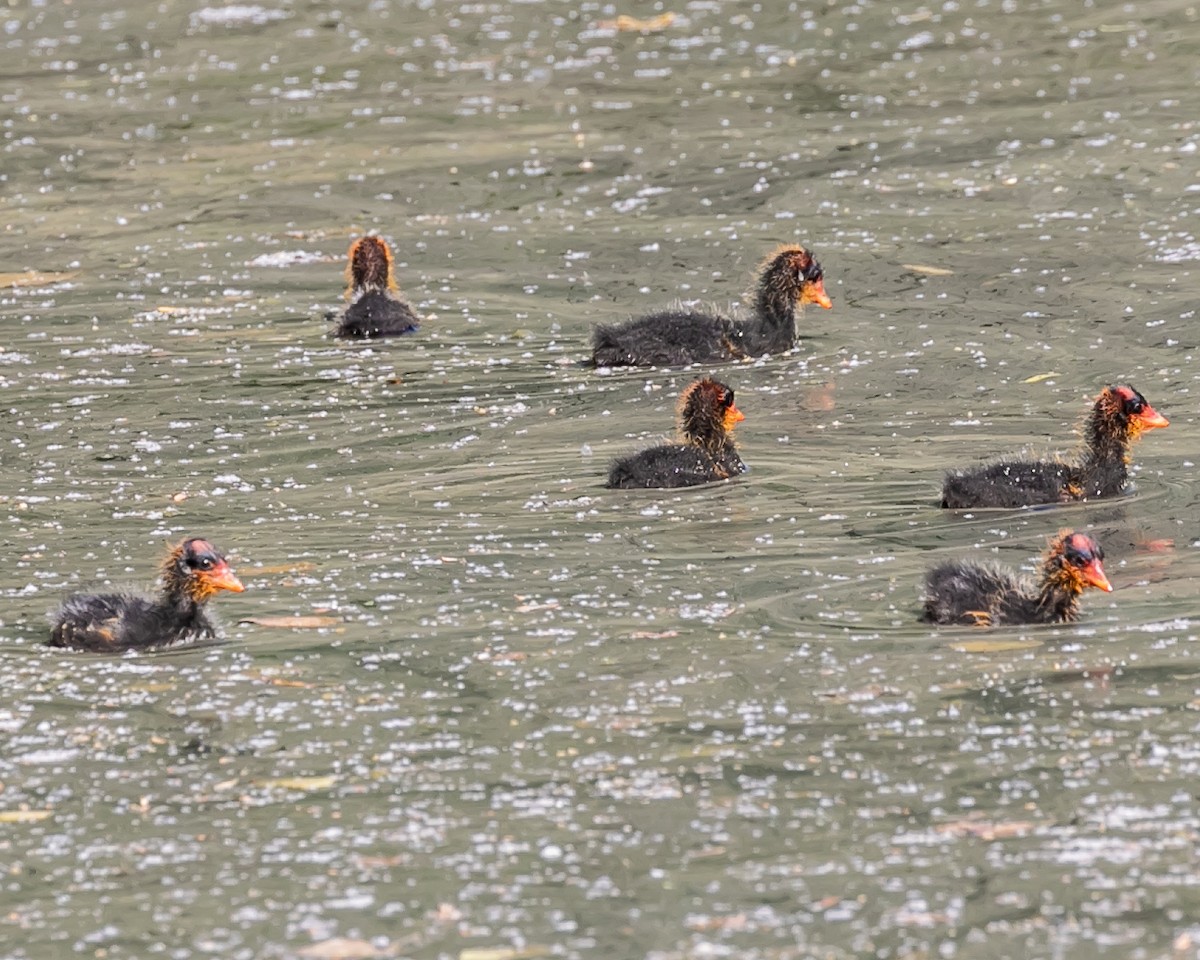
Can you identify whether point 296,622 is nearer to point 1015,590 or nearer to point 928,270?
point 1015,590

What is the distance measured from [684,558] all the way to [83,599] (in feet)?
6.97

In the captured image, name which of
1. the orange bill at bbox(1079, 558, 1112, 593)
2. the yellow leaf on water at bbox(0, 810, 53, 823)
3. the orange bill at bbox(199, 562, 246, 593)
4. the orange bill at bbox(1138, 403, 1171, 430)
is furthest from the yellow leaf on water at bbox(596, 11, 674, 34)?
the yellow leaf on water at bbox(0, 810, 53, 823)

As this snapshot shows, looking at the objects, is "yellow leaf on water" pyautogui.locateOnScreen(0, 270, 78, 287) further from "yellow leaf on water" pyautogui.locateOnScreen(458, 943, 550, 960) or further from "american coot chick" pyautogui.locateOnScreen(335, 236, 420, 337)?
"yellow leaf on water" pyautogui.locateOnScreen(458, 943, 550, 960)

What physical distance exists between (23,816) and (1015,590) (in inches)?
126

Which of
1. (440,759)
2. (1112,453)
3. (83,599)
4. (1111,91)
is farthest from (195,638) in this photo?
(1111,91)

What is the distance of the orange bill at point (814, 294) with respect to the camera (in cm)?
1160

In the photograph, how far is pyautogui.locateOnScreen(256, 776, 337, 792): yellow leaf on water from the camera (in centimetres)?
593

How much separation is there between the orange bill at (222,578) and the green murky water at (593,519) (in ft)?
0.48

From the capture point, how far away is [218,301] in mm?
12531

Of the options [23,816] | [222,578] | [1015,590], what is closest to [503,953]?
[23,816]

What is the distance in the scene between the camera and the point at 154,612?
7.18 meters

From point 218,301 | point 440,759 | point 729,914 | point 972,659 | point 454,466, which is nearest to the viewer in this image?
Answer: point 729,914

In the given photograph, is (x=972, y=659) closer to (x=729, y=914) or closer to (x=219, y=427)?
(x=729, y=914)

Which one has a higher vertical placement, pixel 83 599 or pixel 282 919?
pixel 83 599
